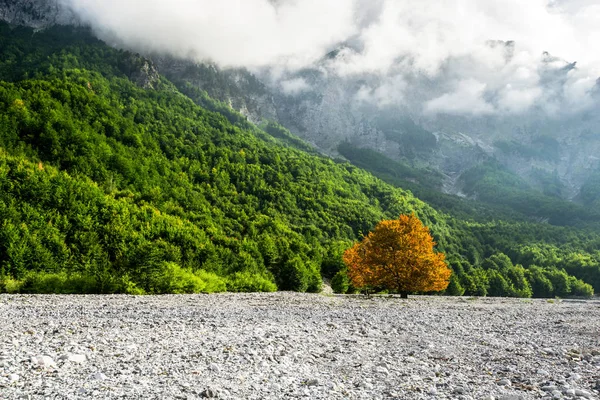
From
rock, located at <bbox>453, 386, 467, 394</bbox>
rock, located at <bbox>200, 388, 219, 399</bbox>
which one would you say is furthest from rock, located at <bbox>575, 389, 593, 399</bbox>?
rock, located at <bbox>200, 388, 219, 399</bbox>

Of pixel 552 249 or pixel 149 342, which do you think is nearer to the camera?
pixel 149 342

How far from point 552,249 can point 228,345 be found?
19835 centimetres

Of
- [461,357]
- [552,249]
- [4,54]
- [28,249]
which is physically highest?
[4,54]

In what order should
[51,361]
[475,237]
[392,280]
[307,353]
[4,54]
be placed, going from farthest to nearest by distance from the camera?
[475,237]
[4,54]
[392,280]
[307,353]
[51,361]

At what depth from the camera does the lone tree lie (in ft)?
129

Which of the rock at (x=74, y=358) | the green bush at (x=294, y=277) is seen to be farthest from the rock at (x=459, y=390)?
the green bush at (x=294, y=277)

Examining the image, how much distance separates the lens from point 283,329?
47.2 feet

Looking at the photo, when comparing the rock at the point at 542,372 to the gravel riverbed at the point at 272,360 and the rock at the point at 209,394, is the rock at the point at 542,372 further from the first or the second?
the rock at the point at 209,394

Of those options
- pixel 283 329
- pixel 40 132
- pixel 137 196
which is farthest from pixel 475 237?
pixel 283 329

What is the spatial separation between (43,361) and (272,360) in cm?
511

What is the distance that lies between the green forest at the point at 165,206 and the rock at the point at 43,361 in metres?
25.8

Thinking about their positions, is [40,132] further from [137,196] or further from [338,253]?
[338,253]

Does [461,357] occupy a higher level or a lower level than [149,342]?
higher

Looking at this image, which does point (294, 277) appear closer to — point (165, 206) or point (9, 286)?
point (9, 286)
